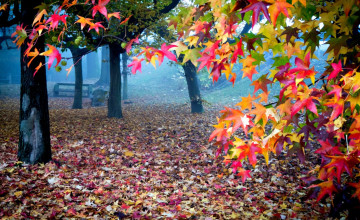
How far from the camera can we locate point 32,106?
472 centimetres

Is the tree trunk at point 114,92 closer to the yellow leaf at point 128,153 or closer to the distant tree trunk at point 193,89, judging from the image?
the distant tree trunk at point 193,89

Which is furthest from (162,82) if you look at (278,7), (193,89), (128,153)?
(278,7)

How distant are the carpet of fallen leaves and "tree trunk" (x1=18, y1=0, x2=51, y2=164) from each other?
0.30m

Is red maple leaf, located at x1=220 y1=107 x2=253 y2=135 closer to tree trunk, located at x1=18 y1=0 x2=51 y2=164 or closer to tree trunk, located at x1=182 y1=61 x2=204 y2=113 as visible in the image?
tree trunk, located at x1=18 y1=0 x2=51 y2=164

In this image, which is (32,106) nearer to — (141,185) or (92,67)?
(141,185)

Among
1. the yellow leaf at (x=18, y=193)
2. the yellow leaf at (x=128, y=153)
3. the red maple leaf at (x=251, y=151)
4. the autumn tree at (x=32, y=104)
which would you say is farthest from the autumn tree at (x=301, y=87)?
the yellow leaf at (x=128, y=153)

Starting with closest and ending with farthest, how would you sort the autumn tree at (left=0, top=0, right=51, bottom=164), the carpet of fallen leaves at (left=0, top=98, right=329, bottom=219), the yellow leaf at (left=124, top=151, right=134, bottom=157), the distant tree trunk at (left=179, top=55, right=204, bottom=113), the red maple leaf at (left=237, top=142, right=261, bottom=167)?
the red maple leaf at (left=237, top=142, right=261, bottom=167)
the carpet of fallen leaves at (left=0, top=98, right=329, bottom=219)
the autumn tree at (left=0, top=0, right=51, bottom=164)
the yellow leaf at (left=124, top=151, right=134, bottom=157)
the distant tree trunk at (left=179, top=55, right=204, bottom=113)

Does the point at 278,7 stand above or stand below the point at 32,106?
above

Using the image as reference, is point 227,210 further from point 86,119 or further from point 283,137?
point 86,119

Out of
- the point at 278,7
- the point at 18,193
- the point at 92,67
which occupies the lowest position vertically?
the point at 18,193

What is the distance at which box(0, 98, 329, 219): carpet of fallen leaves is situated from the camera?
3615 mm

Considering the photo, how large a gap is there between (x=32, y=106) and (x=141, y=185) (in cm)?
253

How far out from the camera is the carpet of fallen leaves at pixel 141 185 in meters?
3.62

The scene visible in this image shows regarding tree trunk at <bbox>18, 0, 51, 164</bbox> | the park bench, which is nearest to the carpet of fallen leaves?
tree trunk at <bbox>18, 0, 51, 164</bbox>
